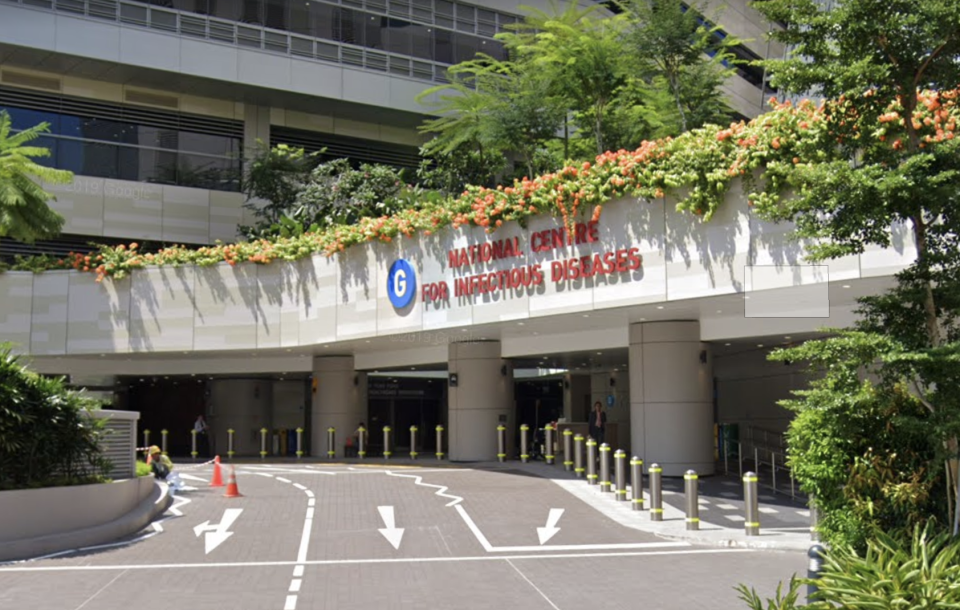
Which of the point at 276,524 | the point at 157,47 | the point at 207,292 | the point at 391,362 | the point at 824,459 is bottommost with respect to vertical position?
the point at 276,524

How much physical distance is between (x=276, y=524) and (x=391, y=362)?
15825 mm

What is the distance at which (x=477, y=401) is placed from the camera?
101ft

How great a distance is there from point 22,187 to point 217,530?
16.2 meters

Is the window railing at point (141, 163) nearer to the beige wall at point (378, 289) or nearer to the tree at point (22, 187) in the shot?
the beige wall at point (378, 289)

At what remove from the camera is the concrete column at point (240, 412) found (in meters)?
41.8

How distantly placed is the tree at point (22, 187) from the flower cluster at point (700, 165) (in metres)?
9.27

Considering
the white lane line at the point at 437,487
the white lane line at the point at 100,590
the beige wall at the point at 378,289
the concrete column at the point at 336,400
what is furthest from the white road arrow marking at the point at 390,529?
the concrete column at the point at 336,400

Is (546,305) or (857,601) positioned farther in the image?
(546,305)

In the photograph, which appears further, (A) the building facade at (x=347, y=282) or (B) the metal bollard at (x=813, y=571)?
(A) the building facade at (x=347, y=282)

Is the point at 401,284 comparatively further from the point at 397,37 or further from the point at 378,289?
the point at 397,37

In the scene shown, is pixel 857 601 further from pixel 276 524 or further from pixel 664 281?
pixel 664 281

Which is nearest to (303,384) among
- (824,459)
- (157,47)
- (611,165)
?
(157,47)

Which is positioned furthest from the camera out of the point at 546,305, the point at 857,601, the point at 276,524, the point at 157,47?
the point at 157,47

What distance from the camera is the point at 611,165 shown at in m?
22.5
